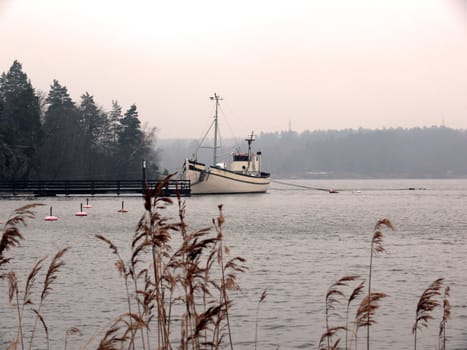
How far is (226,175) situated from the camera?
95250 millimetres

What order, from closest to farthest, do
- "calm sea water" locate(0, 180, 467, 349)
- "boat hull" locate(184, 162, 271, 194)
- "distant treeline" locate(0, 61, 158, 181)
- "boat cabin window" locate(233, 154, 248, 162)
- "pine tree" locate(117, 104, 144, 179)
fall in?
"calm sea water" locate(0, 180, 467, 349), "distant treeline" locate(0, 61, 158, 181), "boat hull" locate(184, 162, 271, 194), "boat cabin window" locate(233, 154, 248, 162), "pine tree" locate(117, 104, 144, 179)

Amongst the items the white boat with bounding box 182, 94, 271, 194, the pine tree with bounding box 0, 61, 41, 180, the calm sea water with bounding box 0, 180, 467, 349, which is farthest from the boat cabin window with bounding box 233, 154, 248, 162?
the calm sea water with bounding box 0, 180, 467, 349

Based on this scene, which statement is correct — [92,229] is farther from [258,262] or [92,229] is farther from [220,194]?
[220,194]

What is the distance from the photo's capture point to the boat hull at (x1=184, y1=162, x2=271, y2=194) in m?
93.8

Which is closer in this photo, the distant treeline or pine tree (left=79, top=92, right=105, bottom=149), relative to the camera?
the distant treeline

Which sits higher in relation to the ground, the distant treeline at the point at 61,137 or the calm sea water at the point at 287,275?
the distant treeline at the point at 61,137

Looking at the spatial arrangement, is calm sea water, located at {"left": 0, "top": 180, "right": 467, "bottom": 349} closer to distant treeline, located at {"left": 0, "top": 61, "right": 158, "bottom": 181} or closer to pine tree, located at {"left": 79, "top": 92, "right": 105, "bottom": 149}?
distant treeline, located at {"left": 0, "top": 61, "right": 158, "bottom": 181}

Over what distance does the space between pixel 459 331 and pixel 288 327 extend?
326 cm

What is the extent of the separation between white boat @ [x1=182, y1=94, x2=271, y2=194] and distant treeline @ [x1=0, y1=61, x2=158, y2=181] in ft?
44.1

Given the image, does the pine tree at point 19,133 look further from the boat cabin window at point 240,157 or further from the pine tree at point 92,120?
the boat cabin window at point 240,157

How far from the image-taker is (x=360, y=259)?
28.3 meters

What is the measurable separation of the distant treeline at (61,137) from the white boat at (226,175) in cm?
1345

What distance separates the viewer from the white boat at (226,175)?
308 ft

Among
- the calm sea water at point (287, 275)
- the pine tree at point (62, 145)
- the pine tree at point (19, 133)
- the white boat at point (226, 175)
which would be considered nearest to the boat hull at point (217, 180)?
the white boat at point (226, 175)
